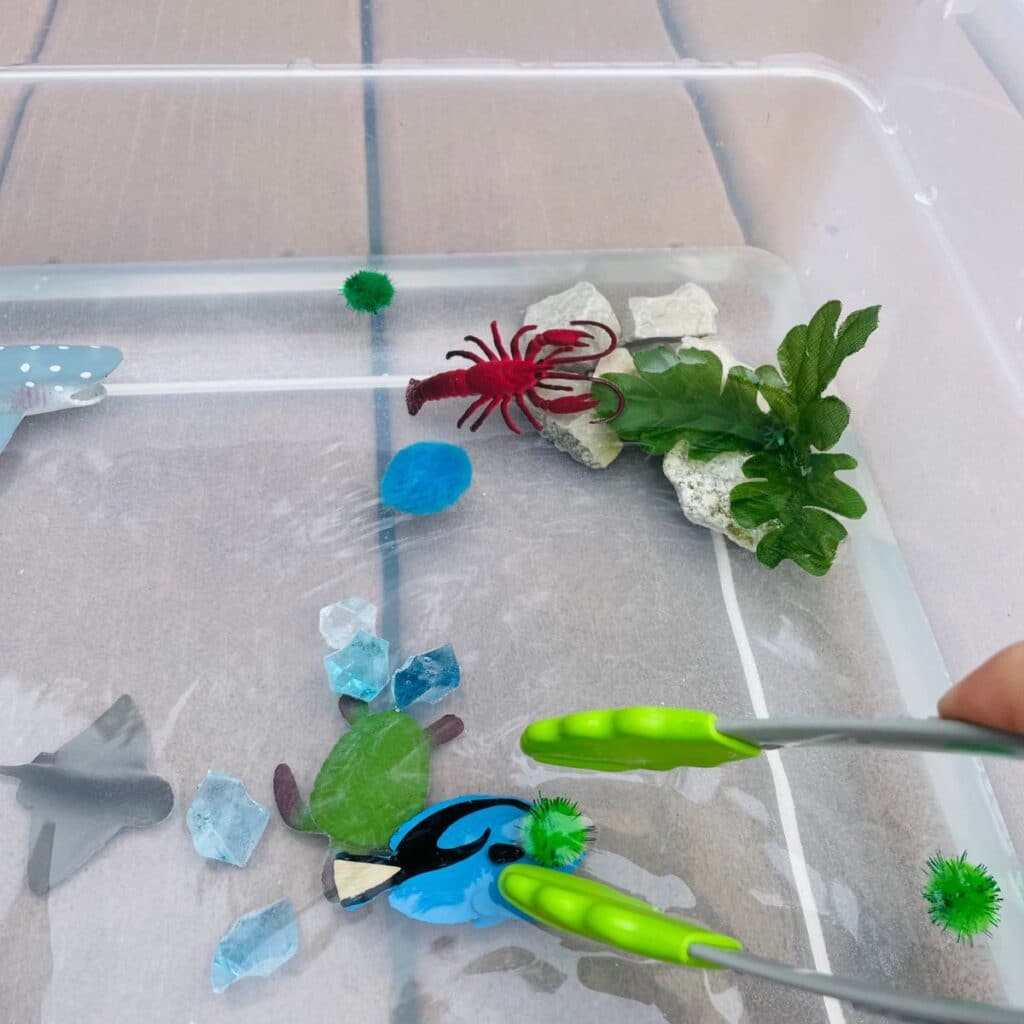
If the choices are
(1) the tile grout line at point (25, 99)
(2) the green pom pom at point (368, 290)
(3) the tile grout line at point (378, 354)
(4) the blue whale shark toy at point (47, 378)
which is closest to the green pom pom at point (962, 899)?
(3) the tile grout line at point (378, 354)

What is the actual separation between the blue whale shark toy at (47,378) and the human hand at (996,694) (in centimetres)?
85

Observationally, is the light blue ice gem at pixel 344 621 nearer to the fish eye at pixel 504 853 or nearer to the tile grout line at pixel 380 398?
the tile grout line at pixel 380 398

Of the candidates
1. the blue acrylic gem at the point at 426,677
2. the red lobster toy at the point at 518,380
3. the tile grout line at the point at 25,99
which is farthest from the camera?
the tile grout line at the point at 25,99

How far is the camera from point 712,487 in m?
0.92

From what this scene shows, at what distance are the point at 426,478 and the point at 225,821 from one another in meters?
0.36

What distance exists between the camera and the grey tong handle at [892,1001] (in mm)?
467

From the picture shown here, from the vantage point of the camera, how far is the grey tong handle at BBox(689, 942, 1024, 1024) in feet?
1.53

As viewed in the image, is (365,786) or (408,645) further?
(408,645)

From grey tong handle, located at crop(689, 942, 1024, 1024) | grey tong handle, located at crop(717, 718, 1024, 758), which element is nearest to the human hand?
grey tong handle, located at crop(717, 718, 1024, 758)

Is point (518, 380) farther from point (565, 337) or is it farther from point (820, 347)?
point (820, 347)

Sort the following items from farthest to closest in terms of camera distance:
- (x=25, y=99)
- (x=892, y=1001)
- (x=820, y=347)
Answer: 1. (x=25, y=99)
2. (x=820, y=347)
3. (x=892, y=1001)

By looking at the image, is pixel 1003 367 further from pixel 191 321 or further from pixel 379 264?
pixel 191 321

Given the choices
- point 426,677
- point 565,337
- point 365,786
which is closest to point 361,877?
point 365,786

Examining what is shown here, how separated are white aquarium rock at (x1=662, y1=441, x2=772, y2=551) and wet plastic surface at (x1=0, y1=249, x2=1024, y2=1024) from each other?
0.14 feet
